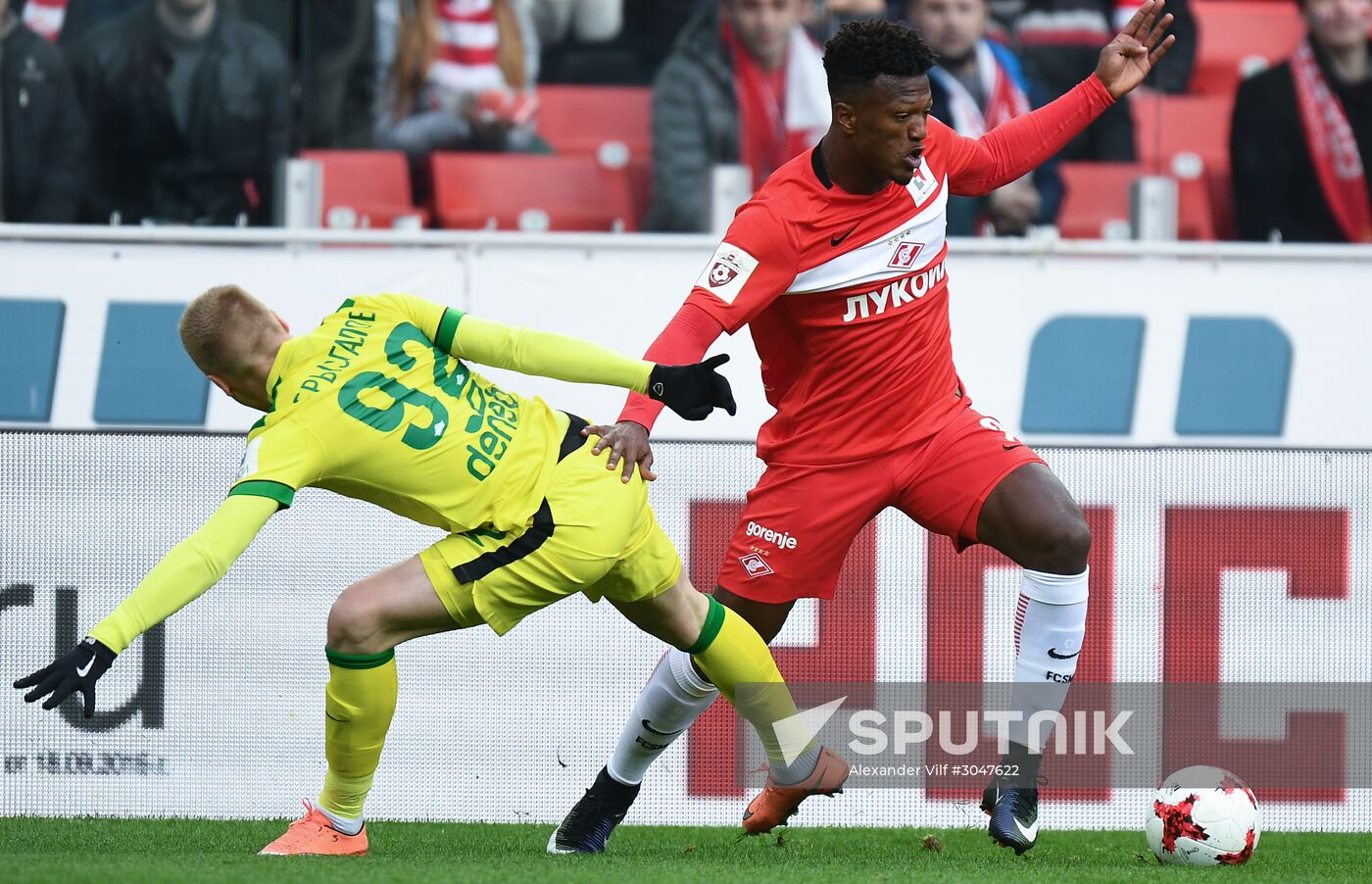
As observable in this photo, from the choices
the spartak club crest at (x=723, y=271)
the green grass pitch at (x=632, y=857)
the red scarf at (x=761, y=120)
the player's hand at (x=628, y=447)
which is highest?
the red scarf at (x=761, y=120)

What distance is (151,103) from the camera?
25.2 feet

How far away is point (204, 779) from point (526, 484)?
1968 millimetres

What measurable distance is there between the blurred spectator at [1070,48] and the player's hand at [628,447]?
444 cm

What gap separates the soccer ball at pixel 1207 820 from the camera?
185 inches

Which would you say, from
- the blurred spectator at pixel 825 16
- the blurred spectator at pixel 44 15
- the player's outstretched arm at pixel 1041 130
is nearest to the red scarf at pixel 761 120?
the blurred spectator at pixel 825 16

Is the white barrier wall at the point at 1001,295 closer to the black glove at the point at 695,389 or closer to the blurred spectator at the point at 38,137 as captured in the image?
the blurred spectator at the point at 38,137

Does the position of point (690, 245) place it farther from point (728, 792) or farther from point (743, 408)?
point (728, 792)

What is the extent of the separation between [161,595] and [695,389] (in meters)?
1.35

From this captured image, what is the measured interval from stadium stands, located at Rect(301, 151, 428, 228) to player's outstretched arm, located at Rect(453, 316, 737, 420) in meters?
3.51

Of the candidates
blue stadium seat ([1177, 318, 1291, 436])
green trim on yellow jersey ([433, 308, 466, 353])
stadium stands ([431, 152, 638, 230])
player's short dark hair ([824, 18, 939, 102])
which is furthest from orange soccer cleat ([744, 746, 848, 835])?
stadium stands ([431, 152, 638, 230])

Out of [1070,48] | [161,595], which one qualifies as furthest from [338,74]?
[161,595]

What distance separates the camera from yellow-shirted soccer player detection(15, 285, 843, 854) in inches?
169

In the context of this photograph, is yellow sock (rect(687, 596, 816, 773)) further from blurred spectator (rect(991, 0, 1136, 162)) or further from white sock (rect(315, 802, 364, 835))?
blurred spectator (rect(991, 0, 1136, 162))

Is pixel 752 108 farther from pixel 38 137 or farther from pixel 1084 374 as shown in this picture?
pixel 38 137
